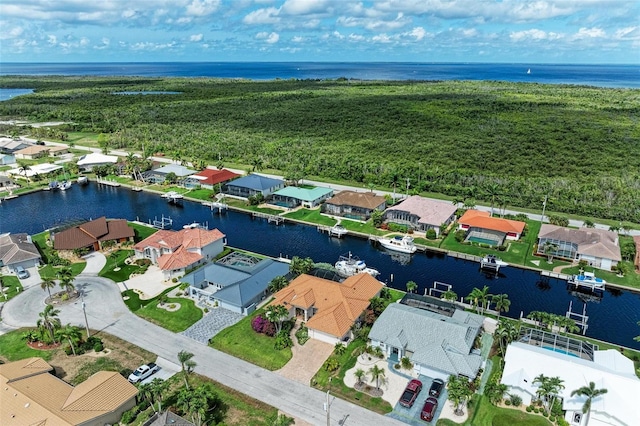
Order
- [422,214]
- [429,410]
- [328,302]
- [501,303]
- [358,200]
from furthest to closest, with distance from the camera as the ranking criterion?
[358,200]
[422,214]
[328,302]
[501,303]
[429,410]

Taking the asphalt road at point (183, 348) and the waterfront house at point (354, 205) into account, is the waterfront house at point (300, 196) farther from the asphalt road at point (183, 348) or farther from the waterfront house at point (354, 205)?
the asphalt road at point (183, 348)

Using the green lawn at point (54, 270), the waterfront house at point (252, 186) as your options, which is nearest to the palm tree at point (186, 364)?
the green lawn at point (54, 270)

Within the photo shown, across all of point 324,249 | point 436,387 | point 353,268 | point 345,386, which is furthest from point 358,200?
point 436,387

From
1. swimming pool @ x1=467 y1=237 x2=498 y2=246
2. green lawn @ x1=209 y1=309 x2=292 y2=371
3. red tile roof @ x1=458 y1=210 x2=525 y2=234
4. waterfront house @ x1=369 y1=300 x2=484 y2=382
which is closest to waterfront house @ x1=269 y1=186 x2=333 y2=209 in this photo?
red tile roof @ x1=458 y1=210 x2=525 y2=234

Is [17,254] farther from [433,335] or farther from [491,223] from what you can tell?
[491,223]

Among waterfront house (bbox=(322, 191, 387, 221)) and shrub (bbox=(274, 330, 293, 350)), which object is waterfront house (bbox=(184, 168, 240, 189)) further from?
shrub (bbox=(274, 330, 293, 350))

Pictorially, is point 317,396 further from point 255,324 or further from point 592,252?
point 592,252

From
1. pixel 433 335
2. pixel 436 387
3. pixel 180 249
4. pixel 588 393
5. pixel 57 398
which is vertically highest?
pixel 180 249
